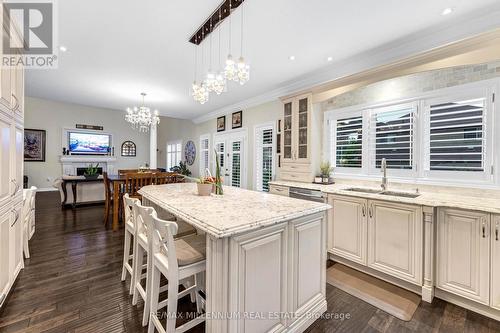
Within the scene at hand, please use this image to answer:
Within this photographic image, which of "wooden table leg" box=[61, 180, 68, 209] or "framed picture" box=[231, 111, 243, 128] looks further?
"framed picture" box=[231, 111, 243, 128]

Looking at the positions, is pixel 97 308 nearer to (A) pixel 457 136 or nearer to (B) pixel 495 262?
(B) pixel 495 262

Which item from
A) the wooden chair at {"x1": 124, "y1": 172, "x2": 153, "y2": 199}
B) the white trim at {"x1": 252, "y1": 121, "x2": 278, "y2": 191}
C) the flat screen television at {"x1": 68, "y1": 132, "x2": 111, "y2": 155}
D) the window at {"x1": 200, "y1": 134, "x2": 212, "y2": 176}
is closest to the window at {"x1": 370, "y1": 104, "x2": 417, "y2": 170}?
the white trim at {"x1": 252, "y1": 121, "x2": 278, "y2": 191}

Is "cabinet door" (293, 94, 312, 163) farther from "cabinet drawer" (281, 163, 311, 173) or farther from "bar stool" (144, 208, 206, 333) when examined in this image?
"bar stool" (144, 208, 206, 333)

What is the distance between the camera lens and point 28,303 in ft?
6.29

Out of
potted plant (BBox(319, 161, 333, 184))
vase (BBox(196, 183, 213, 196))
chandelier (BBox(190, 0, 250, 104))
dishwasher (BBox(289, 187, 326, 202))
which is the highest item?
chandelier (BBox(190, 0, 250, 104))

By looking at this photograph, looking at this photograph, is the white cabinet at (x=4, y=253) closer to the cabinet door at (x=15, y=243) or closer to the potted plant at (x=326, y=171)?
the cabinet door at (x=15, y=243)

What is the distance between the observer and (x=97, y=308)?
1877 mm

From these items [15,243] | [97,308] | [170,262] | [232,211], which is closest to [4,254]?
[15,243]

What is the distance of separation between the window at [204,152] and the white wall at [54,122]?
3.58 m

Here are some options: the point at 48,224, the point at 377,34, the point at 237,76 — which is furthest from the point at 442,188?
the point at 48,224

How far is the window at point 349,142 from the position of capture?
136 inches

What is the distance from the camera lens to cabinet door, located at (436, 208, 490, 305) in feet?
6.11

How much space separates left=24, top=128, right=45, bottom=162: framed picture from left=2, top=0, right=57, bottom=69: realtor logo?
15.6 feet

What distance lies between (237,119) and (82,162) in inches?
243
